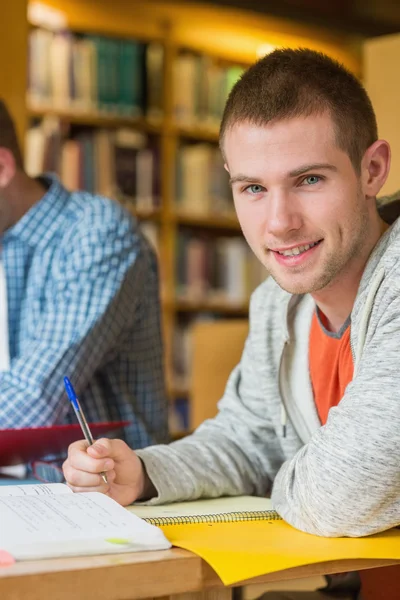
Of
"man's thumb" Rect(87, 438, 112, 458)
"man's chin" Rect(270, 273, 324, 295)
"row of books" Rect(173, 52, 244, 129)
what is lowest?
"man's thumb" Rect(87, 438, 112, 458)

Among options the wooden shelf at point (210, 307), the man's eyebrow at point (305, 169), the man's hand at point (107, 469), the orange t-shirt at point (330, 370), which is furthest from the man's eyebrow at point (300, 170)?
the wooden shelf at point (210, 307)

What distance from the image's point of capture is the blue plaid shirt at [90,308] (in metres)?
1.70

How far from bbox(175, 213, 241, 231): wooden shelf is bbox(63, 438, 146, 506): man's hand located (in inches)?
118

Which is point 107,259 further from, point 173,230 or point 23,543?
point 173,230

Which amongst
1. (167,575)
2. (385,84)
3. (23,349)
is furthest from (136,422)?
(167,575)

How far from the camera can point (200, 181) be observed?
13.5 ft

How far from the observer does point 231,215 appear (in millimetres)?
4238

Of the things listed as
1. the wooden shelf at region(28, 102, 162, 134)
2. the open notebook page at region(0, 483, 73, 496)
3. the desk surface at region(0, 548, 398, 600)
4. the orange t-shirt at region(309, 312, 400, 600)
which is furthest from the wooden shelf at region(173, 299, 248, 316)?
the desk surface at region(0, 548, 398, 600)

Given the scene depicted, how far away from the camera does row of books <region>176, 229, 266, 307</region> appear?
4.11 m

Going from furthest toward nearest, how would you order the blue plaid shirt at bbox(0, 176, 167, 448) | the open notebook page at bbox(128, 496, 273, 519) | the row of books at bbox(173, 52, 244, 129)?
the row of books at bbox(173, 52, 244, 129) → the blue plaid shirt at bbox(0, 176, 167, 448) → the open notebook page at bbox(128, 496, 273, 519)

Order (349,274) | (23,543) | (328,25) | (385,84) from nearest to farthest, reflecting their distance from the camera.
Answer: (23,543) < (349,274) < (385,84) < (328,25)

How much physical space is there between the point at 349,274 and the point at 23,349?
813 mm

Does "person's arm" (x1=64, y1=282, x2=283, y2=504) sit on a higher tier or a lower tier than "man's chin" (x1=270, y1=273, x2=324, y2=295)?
lower

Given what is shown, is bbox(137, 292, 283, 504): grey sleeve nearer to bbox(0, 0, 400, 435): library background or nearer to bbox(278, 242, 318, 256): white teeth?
bbox(278, 242, 318, 256): white teeth
